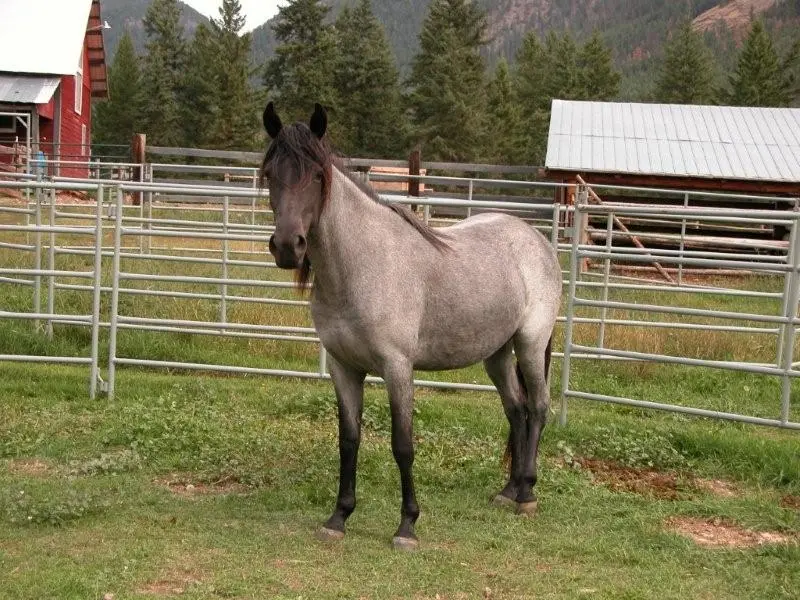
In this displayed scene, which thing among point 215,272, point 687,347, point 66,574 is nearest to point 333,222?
point 66,574

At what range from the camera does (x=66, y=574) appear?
142 inches

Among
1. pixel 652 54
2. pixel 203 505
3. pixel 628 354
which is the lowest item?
pixel 203 505

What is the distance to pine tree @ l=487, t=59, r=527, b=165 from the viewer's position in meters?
36.4

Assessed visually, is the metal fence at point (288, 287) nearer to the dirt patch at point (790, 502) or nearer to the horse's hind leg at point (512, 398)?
the dirt patch at point (790, 502)

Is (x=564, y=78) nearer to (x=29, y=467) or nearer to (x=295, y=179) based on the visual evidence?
(x=29, y=467)

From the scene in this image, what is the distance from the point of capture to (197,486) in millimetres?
4992

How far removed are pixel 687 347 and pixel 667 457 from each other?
3.04 meters

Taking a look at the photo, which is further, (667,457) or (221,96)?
(221,96)

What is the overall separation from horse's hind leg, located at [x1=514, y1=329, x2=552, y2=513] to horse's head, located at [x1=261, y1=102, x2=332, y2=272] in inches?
64.1

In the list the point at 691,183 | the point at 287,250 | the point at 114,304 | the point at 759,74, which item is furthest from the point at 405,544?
the point at 759,74

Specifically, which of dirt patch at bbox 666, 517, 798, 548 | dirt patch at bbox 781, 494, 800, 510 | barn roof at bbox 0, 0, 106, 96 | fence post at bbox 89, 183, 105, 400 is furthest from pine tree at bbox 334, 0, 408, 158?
dirt patch at bbox 666, 517, 798, 548

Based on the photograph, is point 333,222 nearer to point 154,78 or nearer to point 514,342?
point 514,342

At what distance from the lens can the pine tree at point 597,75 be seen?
40.7 metres

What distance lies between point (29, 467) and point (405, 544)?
237 centimetres
